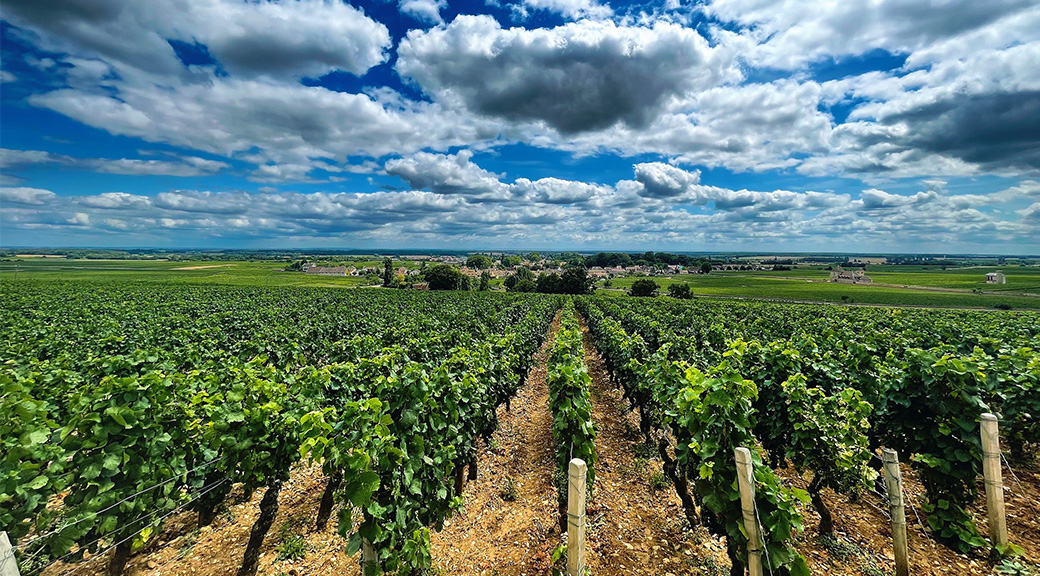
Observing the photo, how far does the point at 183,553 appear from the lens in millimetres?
6152

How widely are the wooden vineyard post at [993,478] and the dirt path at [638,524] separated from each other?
12.1ft

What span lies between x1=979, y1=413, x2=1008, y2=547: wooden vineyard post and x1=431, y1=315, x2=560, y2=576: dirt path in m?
6.38

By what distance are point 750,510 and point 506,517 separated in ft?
14.8

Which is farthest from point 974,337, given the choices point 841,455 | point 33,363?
point 33,363

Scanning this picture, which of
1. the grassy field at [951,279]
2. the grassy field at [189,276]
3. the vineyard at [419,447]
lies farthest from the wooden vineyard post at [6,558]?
the grassy field at [951,279]

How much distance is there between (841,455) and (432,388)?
6822 millimetres

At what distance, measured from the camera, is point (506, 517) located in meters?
7.32

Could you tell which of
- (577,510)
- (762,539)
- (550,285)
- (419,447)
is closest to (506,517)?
(419,447)

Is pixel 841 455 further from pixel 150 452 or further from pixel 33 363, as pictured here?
pixel 33 363

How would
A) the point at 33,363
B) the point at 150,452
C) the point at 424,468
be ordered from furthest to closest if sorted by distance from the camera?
1. the point at 33,363
2. the point at 424,468
3. the point at 150,452

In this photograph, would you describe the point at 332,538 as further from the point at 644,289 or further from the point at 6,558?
the point at 644,289

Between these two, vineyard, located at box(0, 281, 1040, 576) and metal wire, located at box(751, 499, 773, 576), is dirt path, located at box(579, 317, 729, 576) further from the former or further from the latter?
metal wire, located at box(751, 499, 773, 576)

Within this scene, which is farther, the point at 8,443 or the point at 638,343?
the point at 638,343

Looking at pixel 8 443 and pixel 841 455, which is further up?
pixel 8 443
